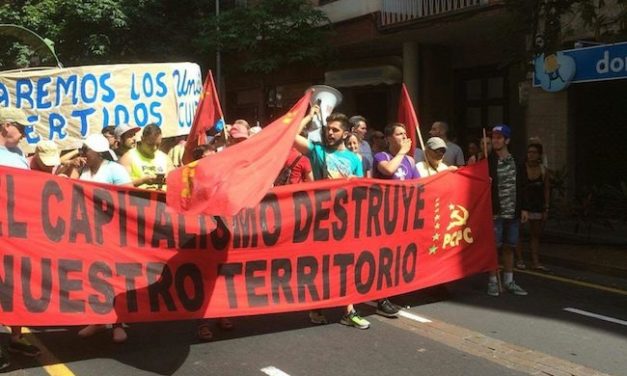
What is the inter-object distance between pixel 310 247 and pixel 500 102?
1099 centimetres

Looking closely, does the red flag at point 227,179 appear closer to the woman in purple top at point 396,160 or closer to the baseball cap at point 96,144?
the baseball cap at point 96,144

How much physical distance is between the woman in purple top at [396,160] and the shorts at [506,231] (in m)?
1.28

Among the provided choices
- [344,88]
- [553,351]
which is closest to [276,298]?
[553,351]

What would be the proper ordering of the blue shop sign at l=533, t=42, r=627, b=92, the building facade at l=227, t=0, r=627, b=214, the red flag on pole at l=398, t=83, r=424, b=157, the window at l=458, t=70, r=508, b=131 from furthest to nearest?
the window at l=458, t=70, r=508, b=131 → the building facade at l=227, t=0, r=627, b=214 → the blue shop sign at l=533, t=42, r=627, b=92 → the red flag on pole at l=398, t=83, r=424, b=157

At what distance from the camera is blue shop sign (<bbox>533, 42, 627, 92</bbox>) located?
11.2 meters

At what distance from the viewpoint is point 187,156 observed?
7074mm

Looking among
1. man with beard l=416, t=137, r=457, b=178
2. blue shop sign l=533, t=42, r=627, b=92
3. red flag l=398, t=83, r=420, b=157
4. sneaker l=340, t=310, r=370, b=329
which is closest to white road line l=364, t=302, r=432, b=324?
sneaker l=340, t=310, r=370, b=329

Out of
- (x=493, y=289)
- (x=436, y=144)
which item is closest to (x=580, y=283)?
(x=493, y=289)

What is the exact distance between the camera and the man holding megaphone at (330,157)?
18.9 ft

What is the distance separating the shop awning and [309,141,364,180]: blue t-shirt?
11.5m

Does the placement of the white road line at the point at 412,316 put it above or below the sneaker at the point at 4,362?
below

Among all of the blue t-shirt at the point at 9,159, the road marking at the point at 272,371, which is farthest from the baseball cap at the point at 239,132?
the road marking at the point at 272,371

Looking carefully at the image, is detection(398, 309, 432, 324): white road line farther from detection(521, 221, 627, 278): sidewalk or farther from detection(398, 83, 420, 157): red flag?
detection(521, 221, 627, 278): sidewalk

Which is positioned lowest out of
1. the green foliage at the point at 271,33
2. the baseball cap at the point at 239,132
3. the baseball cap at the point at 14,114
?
the baseball cap at the point at 239,132
